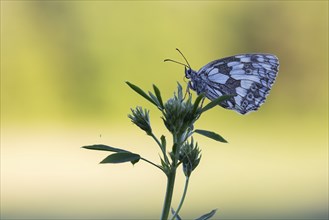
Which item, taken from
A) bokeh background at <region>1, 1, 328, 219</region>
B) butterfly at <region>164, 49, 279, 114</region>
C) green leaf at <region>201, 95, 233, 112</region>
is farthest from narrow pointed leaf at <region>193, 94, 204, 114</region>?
bokeh background at <region>1, 1, 328, 219</region>

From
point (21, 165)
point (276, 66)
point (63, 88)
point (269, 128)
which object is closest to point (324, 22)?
point (269, 128)

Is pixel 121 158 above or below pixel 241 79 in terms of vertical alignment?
below

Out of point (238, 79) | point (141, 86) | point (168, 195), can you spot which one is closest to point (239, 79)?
point (238, 79)

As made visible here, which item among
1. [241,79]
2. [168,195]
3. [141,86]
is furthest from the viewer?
[141,86]

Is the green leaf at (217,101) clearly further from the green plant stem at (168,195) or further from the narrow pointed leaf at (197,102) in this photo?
the green plant stem at (168,195)

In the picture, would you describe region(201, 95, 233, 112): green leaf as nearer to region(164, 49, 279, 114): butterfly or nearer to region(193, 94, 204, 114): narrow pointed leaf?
region(193, 94, 204, 114): narrow pointed leaf

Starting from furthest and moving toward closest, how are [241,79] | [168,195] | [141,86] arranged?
1. [141,86]
2. [241,79]
3. [168,195]

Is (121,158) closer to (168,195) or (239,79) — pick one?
(168,195)
